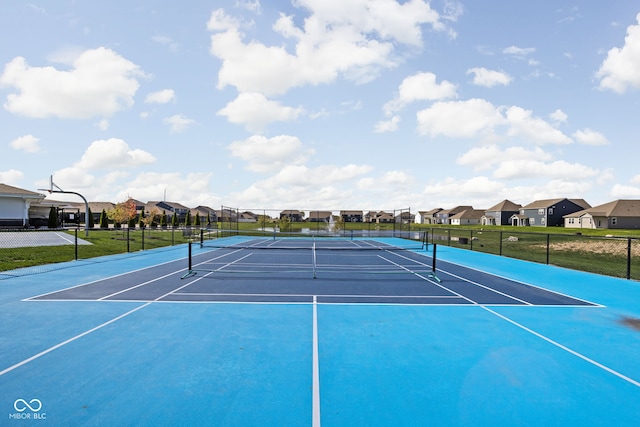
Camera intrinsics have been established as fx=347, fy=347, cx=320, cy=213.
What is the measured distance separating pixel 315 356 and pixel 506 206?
92.7 m

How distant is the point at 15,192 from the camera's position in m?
38.8

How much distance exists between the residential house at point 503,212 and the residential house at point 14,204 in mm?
89057

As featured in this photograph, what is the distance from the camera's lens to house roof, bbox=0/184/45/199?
3806cm

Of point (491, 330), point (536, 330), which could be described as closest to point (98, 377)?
point (491, 330)

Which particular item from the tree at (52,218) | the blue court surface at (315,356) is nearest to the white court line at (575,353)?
the blue court surface at (315,356)

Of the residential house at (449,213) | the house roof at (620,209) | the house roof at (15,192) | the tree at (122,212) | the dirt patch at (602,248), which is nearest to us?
the dirt patch at (602,248)

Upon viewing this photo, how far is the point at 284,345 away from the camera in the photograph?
5879 millimetres

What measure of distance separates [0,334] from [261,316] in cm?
473

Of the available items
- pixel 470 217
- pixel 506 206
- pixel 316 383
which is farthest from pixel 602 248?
pixel 470 217

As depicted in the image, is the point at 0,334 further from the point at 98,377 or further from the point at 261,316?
the point at 261,316

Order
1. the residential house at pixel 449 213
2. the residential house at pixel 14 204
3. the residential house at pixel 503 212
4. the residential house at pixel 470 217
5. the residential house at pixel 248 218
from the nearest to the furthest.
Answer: the residential house at pixel 14 204, the residential house at pixel 248 218, the residential house at pixel 503 212, the residential house at pixel 470 217, the residential house at pixel 449 213

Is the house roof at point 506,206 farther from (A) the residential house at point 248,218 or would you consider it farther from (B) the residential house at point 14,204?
(B) the residential house at point 14,204

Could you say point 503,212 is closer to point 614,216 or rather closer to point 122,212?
point 614,216

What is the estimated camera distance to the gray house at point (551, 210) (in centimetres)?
7056
